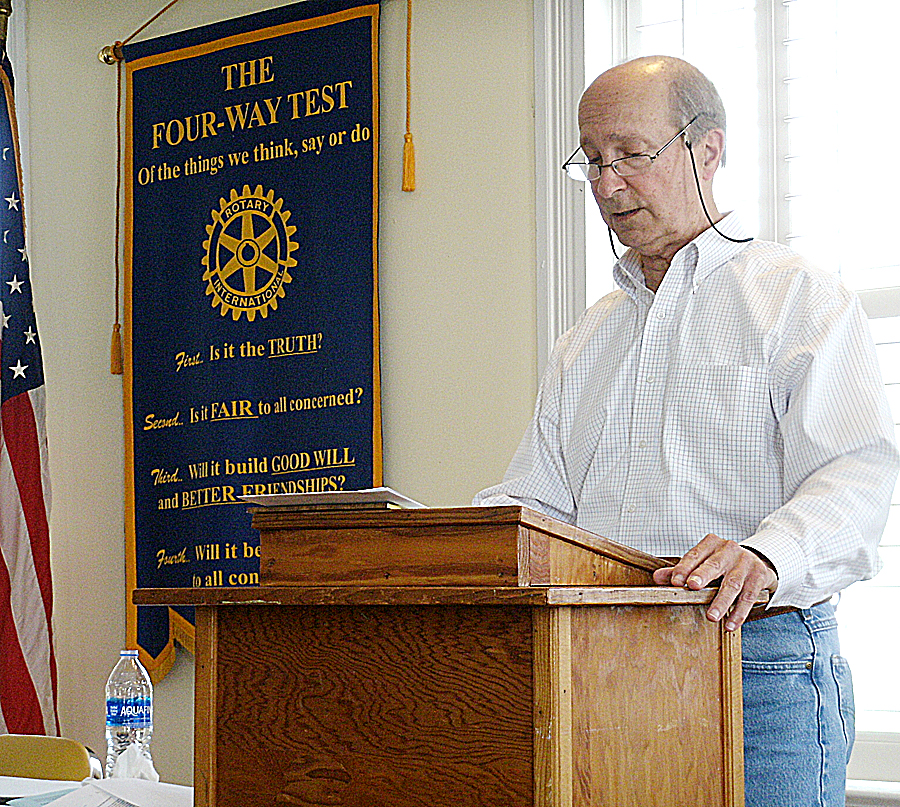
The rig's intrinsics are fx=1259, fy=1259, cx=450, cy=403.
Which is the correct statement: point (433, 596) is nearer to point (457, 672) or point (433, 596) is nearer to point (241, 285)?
point (457, 672)

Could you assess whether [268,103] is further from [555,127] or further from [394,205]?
[555,127]

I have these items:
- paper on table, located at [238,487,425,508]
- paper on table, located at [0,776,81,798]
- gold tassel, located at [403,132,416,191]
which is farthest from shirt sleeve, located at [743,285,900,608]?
gold tassel, located at [403,132,416,191]

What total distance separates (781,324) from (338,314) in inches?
69.8

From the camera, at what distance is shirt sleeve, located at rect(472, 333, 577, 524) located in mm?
1916

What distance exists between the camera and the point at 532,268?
3.05 metres

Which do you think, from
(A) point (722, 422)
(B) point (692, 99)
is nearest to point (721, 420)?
Result: (A) point (722, 422)

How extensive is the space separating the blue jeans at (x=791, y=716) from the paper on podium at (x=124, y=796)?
2.64 ft

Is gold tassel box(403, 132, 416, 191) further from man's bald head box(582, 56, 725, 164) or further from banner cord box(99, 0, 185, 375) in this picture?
man's bald head box(582, 56, 725, 164)

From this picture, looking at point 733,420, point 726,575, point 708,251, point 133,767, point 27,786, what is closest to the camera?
point 726,575

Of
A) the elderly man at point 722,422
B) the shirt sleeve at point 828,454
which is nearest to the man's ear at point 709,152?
the elderly man at point 722,422

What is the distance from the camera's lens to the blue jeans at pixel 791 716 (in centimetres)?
153

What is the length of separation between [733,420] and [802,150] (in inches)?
57.4

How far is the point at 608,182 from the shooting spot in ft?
5.82

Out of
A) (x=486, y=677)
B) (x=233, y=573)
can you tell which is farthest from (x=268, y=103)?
(x=486, y=677)
